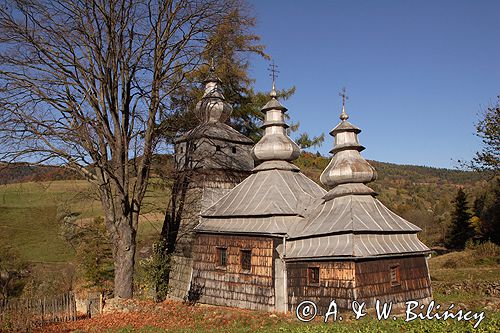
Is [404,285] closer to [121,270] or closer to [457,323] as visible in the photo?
[457,323]

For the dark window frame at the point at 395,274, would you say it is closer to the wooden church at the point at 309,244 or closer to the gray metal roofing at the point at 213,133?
the wooden church at the point at 309,244

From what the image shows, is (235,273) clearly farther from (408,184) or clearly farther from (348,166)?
(408,184)

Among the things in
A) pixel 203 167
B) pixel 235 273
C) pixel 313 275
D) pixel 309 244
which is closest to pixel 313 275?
pixel 313 275

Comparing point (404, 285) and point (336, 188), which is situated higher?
point (336, 188)

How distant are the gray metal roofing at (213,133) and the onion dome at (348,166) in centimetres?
575

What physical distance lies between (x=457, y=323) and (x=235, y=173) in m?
12.5

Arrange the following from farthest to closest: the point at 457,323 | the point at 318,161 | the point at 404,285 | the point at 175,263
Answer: the point at 318,161 → the point at 175,263 → the point at 404,285 → the point at 457,323

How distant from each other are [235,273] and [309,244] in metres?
3.19

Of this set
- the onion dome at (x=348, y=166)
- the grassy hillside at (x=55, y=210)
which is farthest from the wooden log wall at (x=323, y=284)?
the grassy hillside at (x=55, y=210)

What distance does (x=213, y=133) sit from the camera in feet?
66.0

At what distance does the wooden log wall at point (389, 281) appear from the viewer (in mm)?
12812

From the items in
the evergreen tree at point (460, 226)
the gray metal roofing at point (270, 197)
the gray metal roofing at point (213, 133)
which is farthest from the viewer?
the evergreen tree at point (460, 226)

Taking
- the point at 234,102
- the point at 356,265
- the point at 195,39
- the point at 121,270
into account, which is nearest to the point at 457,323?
the point at 356,265

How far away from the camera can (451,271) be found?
80.6ft
